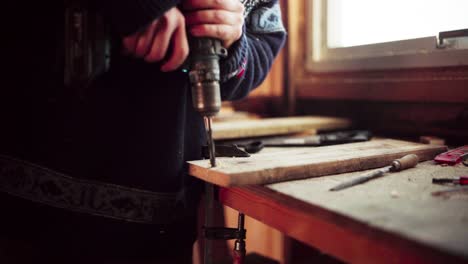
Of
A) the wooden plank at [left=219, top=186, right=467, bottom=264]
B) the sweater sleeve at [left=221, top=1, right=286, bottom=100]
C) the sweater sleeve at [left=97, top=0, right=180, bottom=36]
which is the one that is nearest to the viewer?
the wooden plank at [left=219, top=186, right=467, bottom=264]

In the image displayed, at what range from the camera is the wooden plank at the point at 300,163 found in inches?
27.3

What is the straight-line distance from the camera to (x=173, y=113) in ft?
2.66

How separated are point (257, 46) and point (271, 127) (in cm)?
32

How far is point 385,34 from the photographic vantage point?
134 cm

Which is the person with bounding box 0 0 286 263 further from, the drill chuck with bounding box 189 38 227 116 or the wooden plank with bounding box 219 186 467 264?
Result: the wooden plank with bounding box 219 186 467 264

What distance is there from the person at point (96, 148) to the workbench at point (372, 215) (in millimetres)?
173

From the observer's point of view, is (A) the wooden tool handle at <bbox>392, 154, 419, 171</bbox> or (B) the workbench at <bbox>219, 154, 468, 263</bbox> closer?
(B) the workbench at <bbox>219, 154, 468, 263</bbox>

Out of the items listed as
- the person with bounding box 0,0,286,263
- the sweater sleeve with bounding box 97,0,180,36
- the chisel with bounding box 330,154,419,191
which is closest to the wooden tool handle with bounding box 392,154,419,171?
the chisel with bounding box 330,154,419,191

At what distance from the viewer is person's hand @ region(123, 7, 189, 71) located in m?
0.66

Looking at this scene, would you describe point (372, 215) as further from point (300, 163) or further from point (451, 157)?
point (451, 157)

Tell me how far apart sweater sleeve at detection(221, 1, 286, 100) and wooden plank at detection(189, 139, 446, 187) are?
184mm

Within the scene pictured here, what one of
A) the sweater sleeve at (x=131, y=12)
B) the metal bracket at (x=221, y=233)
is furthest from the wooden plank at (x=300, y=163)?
the sweater sleeve at (x=131, y=12)

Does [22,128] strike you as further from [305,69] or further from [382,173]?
[305,69]

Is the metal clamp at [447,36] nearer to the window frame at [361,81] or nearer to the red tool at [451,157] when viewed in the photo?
the window frame at [361,81]
